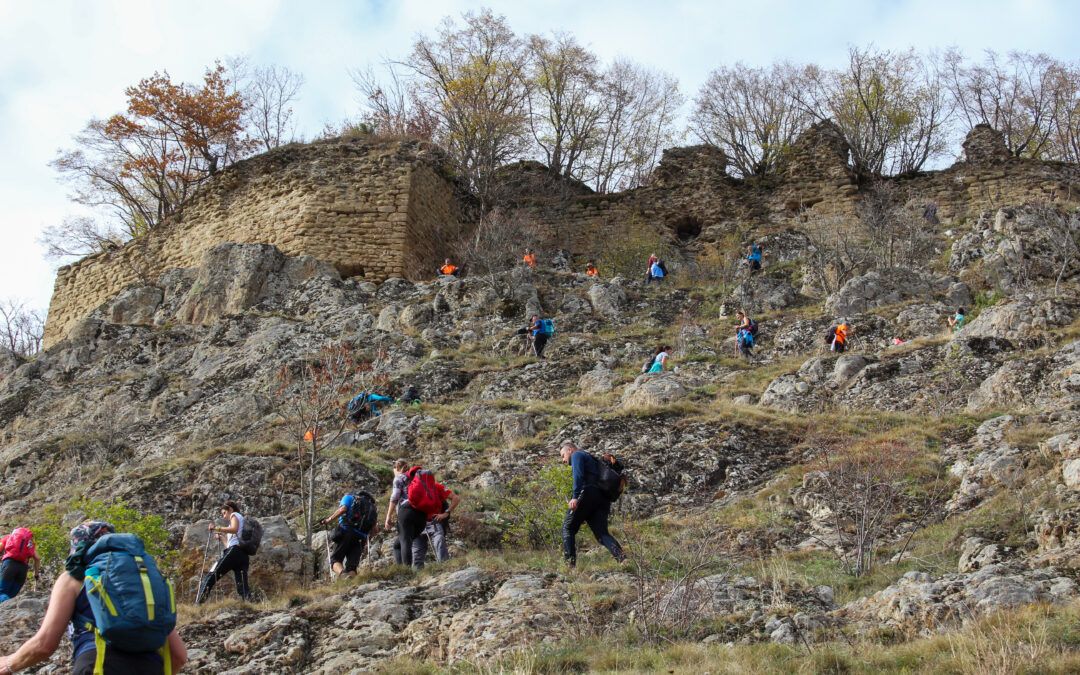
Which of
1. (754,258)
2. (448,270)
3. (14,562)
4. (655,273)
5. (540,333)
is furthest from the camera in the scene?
(655,273)

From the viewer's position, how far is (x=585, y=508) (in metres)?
6.61

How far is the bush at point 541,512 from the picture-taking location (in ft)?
25.3

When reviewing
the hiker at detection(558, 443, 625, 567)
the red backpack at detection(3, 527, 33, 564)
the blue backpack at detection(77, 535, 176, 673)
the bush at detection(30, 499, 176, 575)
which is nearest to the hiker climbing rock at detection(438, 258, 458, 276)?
the bush at detection(30, 499, 176, 575)

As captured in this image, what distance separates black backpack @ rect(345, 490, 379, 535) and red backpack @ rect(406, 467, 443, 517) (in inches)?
20.8

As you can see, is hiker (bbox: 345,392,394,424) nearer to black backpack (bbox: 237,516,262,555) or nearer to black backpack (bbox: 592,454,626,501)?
black backpack (bbox: 237,516,262,555)

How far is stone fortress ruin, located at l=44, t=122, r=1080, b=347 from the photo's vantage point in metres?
19.4

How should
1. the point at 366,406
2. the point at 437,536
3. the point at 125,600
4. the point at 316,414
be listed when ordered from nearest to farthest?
the point at 125,600 < the point at 437,536 < the point at 316,414 < the point at 366,406

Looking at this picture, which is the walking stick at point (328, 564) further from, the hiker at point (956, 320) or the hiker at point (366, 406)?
the hiker at point (956, 320)

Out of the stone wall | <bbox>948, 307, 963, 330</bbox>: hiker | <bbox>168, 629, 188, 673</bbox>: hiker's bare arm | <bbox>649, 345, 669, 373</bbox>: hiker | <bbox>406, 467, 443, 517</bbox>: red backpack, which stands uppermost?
the stone wall

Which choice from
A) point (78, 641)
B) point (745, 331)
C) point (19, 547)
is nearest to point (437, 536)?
point (19, 547)

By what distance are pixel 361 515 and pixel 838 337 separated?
8821 mm

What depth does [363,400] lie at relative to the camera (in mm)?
12469

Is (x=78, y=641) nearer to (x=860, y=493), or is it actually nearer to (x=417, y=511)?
(x=417, y=511)

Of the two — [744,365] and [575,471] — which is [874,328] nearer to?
[744,365]
